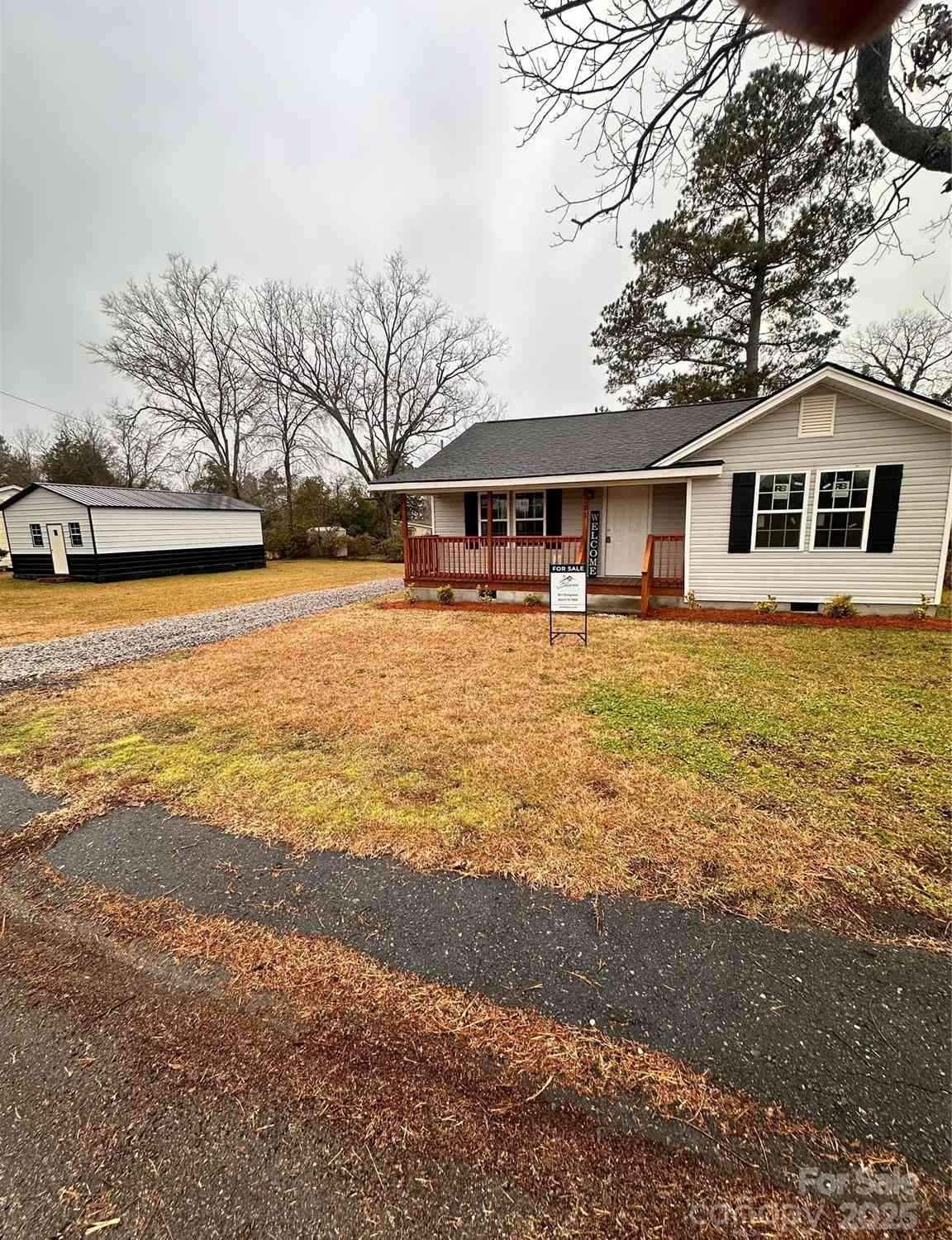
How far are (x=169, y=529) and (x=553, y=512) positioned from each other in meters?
15.7

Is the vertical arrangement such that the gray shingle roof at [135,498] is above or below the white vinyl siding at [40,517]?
above

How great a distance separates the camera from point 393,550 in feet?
84.6

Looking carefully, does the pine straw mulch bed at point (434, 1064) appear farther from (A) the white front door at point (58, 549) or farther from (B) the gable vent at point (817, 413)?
(A) the white front door at point (58, 549)

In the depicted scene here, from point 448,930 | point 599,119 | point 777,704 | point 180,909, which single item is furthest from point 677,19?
point 180,909

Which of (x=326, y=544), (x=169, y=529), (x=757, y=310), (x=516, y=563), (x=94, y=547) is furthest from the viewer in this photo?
(x=326, y=544)

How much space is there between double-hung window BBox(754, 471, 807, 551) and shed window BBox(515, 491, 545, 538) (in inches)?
175

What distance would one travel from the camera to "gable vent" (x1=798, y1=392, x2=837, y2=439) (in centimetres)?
820

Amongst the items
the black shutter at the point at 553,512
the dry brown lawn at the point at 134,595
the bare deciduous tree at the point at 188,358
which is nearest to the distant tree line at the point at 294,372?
the bare deciduous tree at the point at 188,358

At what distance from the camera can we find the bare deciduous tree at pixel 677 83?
10.7 ft

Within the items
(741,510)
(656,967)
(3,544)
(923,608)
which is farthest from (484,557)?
(3,544)

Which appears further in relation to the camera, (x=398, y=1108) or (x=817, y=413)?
(x=817, y=413)

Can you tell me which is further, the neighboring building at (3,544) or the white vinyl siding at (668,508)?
the neighboring building at (3,544)

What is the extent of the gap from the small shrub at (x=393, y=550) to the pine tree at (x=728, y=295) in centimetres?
1242

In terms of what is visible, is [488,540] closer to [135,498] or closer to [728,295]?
[728,295]
